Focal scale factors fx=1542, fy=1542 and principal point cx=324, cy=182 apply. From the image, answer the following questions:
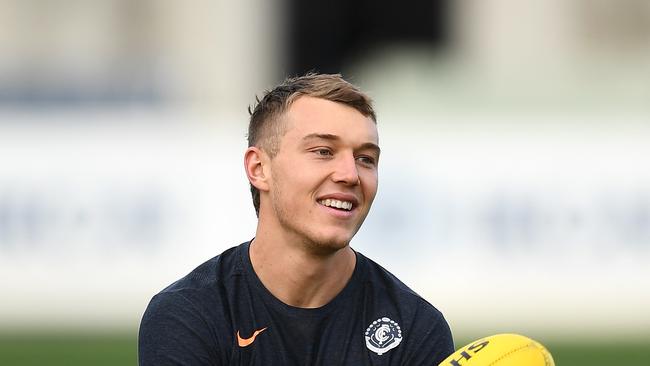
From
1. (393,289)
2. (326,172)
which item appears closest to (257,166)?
(326,172)

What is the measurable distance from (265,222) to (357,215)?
17.9 inches

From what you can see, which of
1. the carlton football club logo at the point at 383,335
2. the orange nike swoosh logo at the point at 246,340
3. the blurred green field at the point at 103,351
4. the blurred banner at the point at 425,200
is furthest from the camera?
the blurred banner at the point at 425,200

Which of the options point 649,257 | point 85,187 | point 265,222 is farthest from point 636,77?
point 265,222

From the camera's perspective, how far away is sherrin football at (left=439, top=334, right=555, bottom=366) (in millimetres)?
5656

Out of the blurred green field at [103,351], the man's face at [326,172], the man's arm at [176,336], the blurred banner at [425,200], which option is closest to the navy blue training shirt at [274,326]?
the man's arm at [176,336]

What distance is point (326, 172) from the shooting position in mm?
5867

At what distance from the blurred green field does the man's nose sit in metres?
6.98

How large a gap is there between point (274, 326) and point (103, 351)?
25.1 ft

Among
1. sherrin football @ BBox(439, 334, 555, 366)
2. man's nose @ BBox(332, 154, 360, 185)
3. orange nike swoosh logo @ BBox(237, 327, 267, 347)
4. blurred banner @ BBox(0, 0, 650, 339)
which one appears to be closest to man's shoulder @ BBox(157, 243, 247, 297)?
orange nike swoosh logo @ BBox(237, 327, 267, 347)

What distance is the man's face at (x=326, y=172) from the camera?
5.88 m

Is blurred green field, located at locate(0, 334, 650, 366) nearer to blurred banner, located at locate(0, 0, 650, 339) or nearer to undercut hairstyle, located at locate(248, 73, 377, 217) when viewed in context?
blurred banner, located at locate(0, 0, 650, 339)

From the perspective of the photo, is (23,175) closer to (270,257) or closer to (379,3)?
(379,3)

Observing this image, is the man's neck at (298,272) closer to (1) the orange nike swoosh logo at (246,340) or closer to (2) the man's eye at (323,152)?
(1) the orange nike swoosh logo at (246,340)

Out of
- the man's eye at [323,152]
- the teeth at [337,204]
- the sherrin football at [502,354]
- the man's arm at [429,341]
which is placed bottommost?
the man's arm at [429,341]
